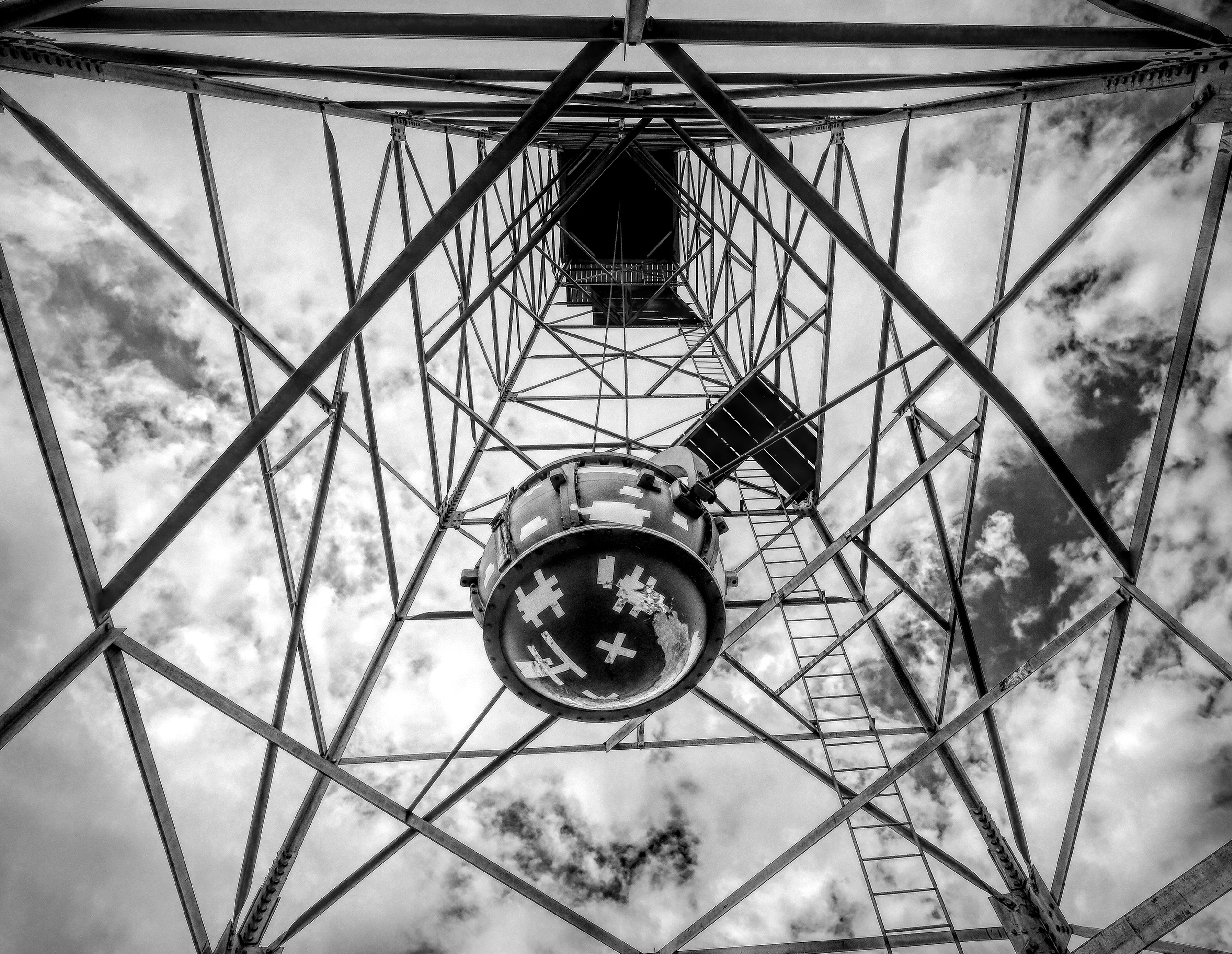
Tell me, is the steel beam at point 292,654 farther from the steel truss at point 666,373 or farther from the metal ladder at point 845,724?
the metal ladder at point 845,724

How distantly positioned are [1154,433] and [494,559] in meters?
5.48

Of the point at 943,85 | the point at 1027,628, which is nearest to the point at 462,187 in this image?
the point at 943,85

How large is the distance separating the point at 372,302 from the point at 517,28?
1924 mm

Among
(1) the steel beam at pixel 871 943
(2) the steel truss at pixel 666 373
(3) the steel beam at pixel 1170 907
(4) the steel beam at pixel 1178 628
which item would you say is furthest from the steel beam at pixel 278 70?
(1) the steel beam at pixel 871 943

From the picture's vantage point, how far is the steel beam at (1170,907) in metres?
3.12

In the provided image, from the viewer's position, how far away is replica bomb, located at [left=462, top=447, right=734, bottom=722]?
5.19 m

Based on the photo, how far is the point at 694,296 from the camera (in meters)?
14.5

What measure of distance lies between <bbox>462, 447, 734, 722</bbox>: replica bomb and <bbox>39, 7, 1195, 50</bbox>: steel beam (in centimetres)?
322

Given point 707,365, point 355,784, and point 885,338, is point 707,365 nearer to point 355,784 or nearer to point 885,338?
point 885,338

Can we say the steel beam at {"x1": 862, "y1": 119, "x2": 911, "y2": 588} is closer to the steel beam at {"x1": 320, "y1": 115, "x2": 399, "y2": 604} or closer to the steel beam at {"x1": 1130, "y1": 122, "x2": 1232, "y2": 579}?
the steel beam at {"x1": 1130, "y1": 122, "x2": 1232, "y2": 579}

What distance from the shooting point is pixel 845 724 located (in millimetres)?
15117

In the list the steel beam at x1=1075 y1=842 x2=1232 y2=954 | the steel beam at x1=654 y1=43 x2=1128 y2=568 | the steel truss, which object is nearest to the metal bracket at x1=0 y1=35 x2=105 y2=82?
the steel truss

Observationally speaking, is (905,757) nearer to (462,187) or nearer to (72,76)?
(462,187)

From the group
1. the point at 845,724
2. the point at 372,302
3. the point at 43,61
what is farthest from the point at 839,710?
the point at 43,61
